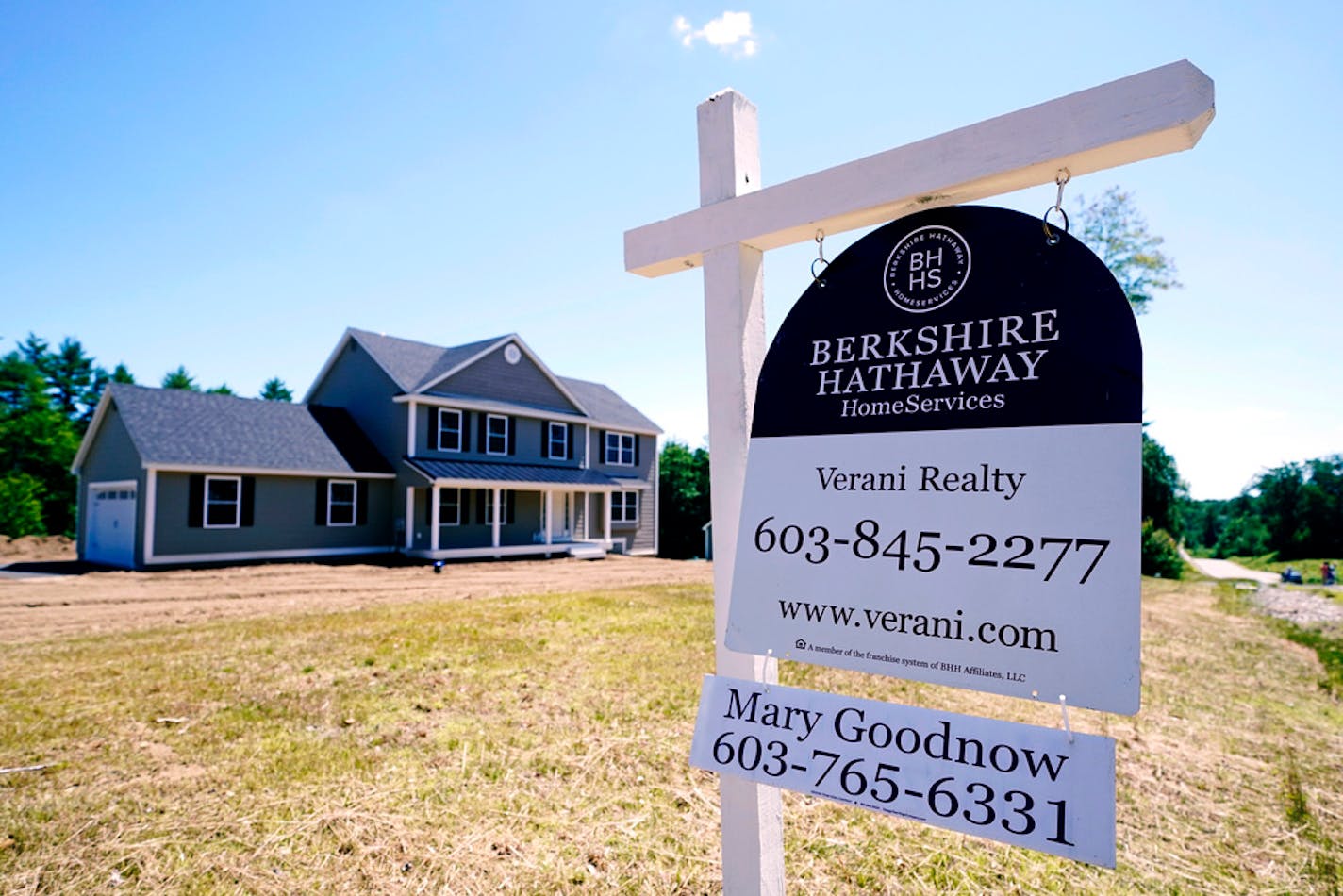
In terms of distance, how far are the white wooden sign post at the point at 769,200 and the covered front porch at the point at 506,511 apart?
20.1 metres

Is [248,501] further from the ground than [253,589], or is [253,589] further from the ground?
[248,501]

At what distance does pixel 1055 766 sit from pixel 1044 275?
1.19 m

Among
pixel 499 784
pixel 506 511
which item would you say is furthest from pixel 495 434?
pixel 499 784

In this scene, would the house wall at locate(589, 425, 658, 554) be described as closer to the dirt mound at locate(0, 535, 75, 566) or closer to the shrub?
the dirt mound at locate(0, 535, 75, 566)

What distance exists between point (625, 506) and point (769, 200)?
27.7 m

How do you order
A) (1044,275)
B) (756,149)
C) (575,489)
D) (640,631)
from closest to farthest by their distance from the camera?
(1044,275)
(756,149)
(640,631)
(575,489)

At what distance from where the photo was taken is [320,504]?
2098cm

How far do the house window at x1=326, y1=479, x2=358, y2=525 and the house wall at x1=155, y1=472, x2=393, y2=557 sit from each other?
0.24 meters

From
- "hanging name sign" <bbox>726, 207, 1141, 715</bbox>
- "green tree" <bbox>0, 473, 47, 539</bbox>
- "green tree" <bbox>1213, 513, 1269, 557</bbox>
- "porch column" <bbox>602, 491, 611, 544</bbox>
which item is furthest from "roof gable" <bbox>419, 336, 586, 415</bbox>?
"green tree" <bbox>1213, 513, 1269, 557</bbox>

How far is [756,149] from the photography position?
2512 mm

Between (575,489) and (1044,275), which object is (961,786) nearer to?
(1044,275)

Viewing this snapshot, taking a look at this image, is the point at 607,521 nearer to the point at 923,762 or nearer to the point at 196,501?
the point at 196,501

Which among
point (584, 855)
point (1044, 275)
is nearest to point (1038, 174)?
point (1044, 275)

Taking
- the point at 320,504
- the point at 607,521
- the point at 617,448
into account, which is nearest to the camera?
the point at 320,504
